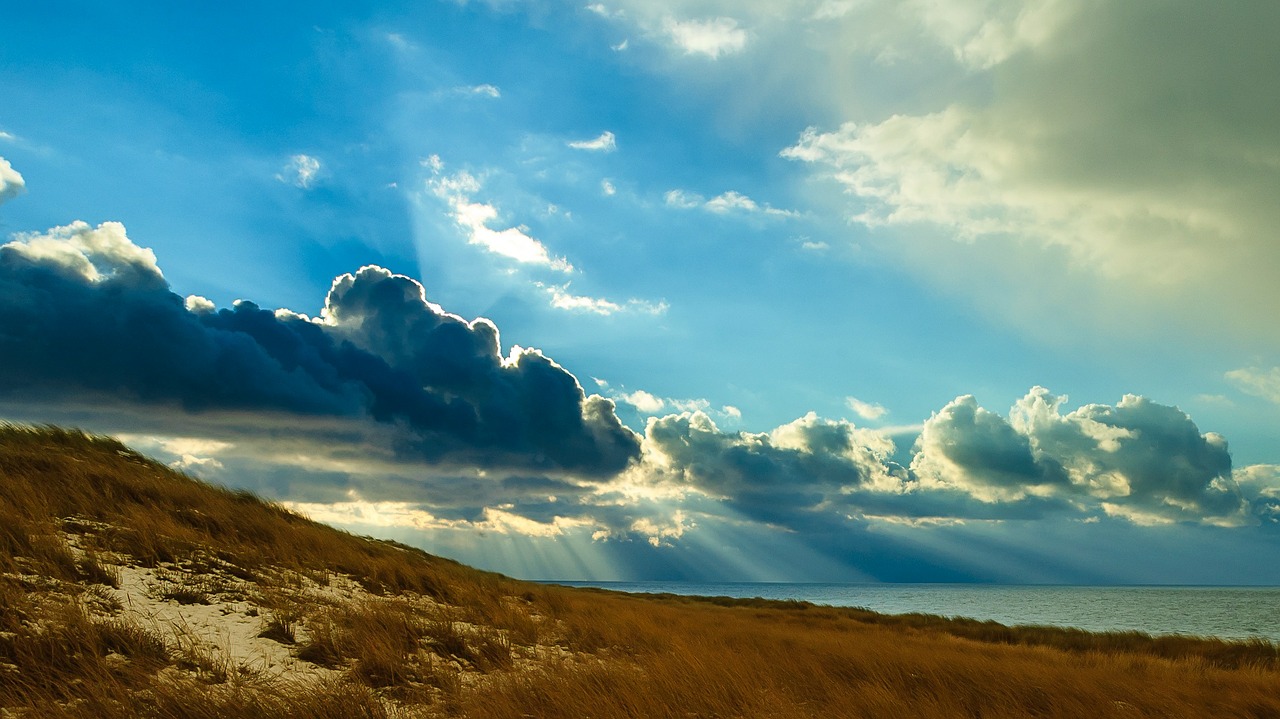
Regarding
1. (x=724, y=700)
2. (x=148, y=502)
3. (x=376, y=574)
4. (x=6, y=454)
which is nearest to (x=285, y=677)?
(x=724, y=700)

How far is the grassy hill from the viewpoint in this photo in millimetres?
6305

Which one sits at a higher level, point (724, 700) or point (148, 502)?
point (148, 502)

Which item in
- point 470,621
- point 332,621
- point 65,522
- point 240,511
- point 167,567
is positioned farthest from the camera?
point 240,511

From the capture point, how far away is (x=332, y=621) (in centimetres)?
891

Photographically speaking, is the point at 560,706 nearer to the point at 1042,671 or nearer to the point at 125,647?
the point at 125,647

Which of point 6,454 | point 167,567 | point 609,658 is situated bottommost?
point 609,658

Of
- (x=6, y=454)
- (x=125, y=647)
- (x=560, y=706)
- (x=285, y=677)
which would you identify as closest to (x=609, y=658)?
(x=560, y=706)

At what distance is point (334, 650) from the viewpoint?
7930 mm

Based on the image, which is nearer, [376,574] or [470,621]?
[470,621]

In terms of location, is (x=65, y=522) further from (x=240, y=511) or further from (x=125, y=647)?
(x=125, y=647)

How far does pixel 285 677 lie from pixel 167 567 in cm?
372

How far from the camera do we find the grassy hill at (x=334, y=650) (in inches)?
248

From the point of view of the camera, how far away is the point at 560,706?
22.2 ft

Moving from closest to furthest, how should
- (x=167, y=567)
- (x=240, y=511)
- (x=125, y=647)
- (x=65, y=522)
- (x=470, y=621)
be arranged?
1. (x=125, y=647)
2. (x=167, y=567)
3. (x=65, y=522)
4. (x=470, y=621)
5. (x=240, y=511)
